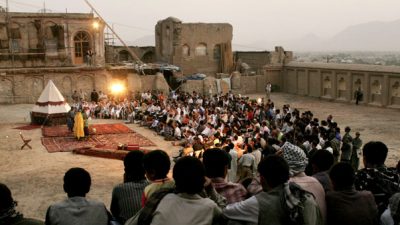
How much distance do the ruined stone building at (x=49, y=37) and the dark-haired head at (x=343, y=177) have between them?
97.7 feet

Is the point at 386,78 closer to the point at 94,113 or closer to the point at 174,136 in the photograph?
the point at 174,136

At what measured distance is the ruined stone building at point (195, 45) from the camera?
41969 millimetres

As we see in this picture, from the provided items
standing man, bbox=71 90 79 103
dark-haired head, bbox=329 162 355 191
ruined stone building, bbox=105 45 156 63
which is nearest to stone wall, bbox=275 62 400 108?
ruined stone building, bbox=105 45 156 63

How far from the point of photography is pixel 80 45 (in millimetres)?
32906

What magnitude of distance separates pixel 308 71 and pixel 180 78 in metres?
9.71

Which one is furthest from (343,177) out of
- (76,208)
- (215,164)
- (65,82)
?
(65,82)

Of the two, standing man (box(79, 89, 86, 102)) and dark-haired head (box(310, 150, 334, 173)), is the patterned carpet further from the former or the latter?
dark-haired head (box(310, 150, 334, 173))

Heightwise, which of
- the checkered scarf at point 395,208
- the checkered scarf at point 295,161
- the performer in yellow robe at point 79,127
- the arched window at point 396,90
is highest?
the checkered scarf at point 295,161

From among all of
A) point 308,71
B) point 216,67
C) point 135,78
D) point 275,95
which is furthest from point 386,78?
point 216,67

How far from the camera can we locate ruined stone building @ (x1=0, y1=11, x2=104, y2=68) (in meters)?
31.7

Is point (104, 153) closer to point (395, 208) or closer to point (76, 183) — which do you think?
point (76, 183)

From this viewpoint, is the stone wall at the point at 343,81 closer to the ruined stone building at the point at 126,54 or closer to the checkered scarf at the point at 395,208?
the ruined stone building at the point at 126,54

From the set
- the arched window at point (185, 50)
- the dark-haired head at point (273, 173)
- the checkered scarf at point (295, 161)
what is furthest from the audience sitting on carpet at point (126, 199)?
the arched window at point (185, 50)

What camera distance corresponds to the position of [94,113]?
1006 inches
